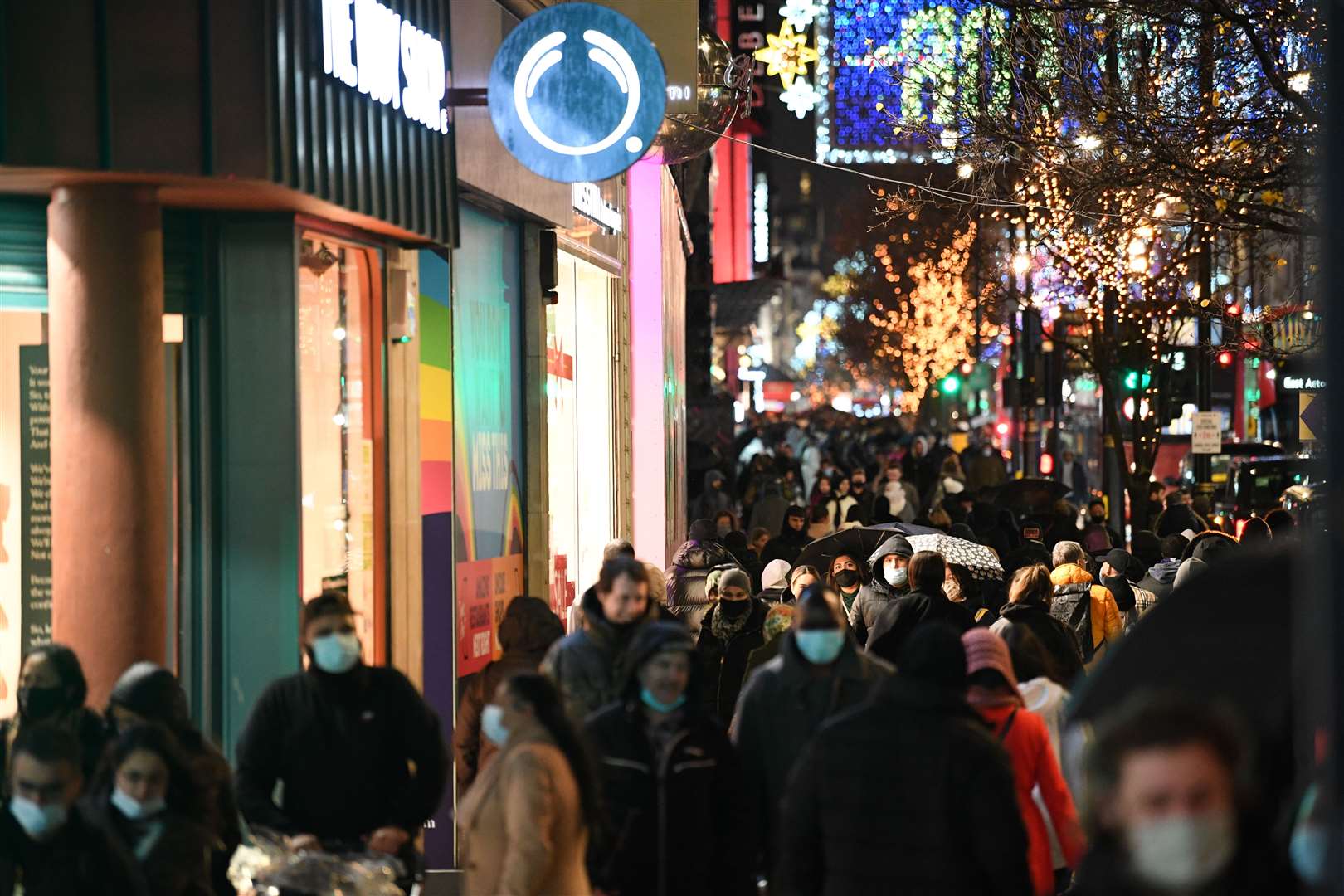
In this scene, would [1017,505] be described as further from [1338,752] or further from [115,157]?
[1338,752]

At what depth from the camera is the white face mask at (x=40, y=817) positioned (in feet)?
18.4

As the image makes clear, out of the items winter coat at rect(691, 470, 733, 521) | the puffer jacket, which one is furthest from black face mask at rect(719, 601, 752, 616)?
winter coat at rect(691, 470, 733, 521)

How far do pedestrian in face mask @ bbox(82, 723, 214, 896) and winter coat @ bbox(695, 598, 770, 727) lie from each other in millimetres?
4222

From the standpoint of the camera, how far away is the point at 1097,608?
11.3 meters

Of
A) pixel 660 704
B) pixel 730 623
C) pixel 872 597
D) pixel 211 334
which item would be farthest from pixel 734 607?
pixel 660 704

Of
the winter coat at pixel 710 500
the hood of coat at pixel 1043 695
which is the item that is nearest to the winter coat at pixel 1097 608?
the hood of coat at pixel 1043 695

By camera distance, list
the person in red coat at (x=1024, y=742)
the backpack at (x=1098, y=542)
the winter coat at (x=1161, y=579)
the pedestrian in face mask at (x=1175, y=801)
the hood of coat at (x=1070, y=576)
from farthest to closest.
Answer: the backpack at (x=1098, y=542) < the winter coat at (x=1161, y=579) < the hood of coat at (x=1070, y=576) < the person in red coat at (x=1024, y=742) < the pedestrian in face mask at (x=1175, y=801)

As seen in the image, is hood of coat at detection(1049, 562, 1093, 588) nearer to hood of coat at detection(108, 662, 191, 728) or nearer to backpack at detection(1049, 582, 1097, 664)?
backpack at detection(1049, 582, 1097, 664)

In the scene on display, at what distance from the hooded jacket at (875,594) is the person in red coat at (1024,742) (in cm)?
398

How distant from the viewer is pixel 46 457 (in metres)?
8.50

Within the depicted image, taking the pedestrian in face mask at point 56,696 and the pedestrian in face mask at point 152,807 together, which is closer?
the pedestrian in face mask at point 152,807

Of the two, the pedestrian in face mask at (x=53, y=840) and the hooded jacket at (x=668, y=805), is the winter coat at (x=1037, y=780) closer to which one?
the hooded jacket at (x=668, y=805)

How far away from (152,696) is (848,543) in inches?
336

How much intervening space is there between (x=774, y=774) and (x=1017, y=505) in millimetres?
16886
